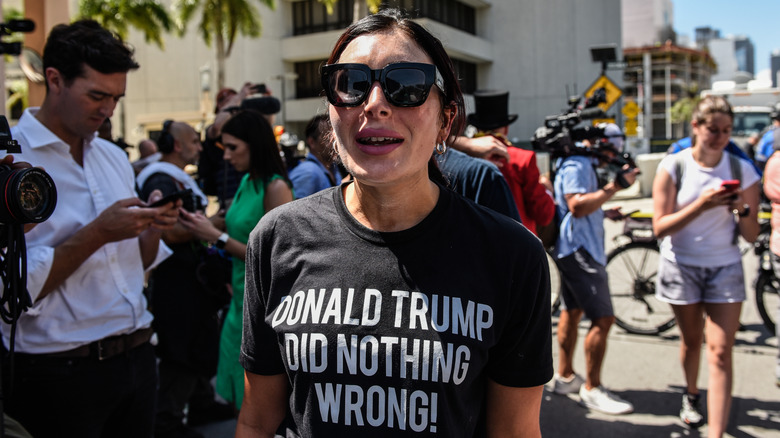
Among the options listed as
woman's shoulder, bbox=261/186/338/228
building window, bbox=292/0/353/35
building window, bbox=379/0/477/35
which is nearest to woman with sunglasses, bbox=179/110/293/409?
woman's shoulder, bbox=261/186/338/228

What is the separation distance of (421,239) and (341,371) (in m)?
0.39

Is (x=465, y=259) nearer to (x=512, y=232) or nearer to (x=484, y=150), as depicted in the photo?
(x=512, y=232)

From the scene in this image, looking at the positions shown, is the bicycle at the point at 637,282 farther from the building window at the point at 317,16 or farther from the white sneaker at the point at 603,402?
the building window at the point at 317,16

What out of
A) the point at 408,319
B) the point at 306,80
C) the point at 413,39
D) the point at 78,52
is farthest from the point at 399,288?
the point at 306,80

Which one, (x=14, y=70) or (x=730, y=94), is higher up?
(x=14, y=70)

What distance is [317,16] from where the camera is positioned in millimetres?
39250

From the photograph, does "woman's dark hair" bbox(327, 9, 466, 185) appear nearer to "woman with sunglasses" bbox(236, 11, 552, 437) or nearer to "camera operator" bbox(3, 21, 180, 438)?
"woman with sunglasses" bbox(236, 11, 552, 437)

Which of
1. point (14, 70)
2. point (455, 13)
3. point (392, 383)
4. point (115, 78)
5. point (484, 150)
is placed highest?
point (455, 13)

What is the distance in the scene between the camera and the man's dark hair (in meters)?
2.52

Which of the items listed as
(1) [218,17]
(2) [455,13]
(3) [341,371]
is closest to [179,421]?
(3) [341,371]

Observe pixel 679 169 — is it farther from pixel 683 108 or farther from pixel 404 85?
pixel 683 108

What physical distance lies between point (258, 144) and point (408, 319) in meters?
2.47

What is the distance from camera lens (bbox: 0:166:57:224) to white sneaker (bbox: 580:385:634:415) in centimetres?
414

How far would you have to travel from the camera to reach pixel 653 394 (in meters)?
5.08
